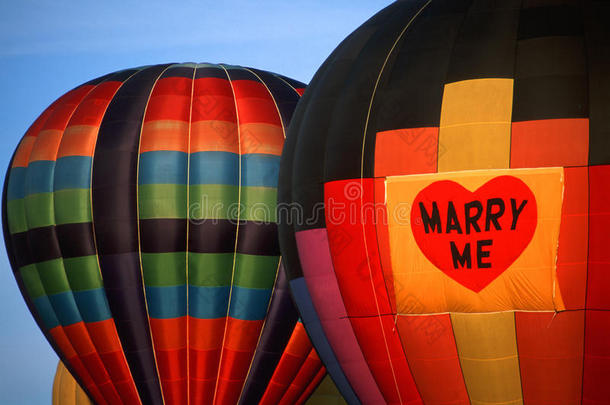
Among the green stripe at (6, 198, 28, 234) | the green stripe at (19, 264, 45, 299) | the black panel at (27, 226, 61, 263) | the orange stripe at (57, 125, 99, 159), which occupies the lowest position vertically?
the green stripe at (19, 264, 45, 299)

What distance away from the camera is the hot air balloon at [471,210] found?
34.3 feet

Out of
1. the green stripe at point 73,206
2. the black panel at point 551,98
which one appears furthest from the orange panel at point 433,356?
the green stripe at point 73,206

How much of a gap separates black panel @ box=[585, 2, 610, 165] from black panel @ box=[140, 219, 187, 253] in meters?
6.57

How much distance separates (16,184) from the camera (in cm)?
1648

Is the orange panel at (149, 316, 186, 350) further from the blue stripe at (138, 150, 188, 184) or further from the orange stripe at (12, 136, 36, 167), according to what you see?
the orange stripe at (12, 136, 36, 167)

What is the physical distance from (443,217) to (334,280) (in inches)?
61.7

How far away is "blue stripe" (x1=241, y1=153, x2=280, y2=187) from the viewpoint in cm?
1539

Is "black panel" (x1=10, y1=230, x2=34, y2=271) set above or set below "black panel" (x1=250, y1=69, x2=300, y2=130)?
below

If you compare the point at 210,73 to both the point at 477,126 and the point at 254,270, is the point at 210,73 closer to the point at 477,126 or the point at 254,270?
the point at 254,270

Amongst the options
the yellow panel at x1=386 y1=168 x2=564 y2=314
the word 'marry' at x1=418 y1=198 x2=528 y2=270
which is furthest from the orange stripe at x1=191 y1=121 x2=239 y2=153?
the word 'marry' at x1=418 y1=198 x2=528 y2=270

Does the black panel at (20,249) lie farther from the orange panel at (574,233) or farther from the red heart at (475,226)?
the orange panel at (574,233)

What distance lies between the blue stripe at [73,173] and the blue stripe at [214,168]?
1.56 meters

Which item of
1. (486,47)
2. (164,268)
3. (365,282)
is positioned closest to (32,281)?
(164,268)

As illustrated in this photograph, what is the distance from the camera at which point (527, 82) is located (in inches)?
423
